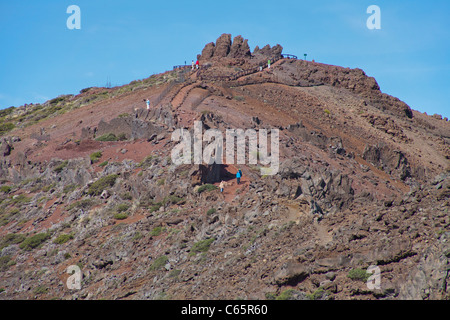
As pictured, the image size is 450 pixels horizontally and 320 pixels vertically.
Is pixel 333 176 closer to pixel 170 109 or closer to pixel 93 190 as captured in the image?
pixel 93 190

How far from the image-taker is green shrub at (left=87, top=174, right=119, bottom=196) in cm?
3862

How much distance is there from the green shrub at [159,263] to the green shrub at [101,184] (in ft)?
42.6

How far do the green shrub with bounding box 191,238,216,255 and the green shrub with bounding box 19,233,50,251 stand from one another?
12969 millimetres

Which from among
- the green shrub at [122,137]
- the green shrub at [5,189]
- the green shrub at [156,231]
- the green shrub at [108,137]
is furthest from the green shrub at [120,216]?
the green shrub at [5,189]

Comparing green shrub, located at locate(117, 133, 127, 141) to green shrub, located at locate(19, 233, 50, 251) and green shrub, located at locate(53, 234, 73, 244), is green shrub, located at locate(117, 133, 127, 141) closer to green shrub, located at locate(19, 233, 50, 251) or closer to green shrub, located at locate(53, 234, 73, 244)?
green shrub, located at locate(19, 233, 50, 251)

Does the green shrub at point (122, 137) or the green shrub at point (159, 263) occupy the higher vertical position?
the green shrub at point (122, 137)

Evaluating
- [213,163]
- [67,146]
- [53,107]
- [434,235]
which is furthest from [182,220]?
[53,107]

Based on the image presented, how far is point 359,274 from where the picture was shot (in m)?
17.4

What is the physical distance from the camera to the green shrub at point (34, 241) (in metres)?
35.4

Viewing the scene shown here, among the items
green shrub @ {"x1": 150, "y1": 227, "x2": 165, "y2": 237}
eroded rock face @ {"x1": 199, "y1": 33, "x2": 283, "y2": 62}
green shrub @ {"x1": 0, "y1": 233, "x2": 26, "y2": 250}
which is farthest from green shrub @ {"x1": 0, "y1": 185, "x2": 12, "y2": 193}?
eroded rock face @ {"x1": 199, "y1": 33, "x2": 283, "y2": 62}

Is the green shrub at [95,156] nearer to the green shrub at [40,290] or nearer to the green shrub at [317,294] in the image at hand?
the green shrub at [40,290]

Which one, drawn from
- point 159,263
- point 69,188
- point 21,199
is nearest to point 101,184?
point 69,188

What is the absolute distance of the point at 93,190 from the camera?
127ft
